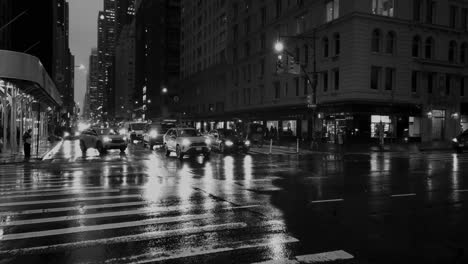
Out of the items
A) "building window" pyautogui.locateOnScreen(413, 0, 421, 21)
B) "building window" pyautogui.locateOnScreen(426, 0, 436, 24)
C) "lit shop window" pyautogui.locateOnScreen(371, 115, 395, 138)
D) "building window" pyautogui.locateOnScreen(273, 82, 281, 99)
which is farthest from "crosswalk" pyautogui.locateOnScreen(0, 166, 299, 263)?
"building window" pyautogui.locateOnScreen(273, 82, 281, 99)

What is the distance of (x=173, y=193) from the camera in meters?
11.3

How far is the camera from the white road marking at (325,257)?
5.68m

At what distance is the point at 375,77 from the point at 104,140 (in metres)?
25.7

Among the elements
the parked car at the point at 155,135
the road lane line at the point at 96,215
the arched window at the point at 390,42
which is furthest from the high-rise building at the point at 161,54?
the road lane line at the point at 96,215

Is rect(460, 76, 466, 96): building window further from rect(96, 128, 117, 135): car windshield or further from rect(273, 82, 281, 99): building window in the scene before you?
rect(96, 128, 117, 135): car windshield

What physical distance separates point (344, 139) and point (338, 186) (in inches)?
1028

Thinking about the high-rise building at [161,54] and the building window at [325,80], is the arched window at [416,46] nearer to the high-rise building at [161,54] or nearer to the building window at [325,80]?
the building window at [325,80]

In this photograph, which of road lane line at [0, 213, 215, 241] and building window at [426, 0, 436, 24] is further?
building window at [426, 0, 436, 24]

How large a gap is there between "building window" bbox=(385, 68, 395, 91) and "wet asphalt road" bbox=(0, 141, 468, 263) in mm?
26260

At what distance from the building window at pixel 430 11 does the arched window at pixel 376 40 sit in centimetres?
676

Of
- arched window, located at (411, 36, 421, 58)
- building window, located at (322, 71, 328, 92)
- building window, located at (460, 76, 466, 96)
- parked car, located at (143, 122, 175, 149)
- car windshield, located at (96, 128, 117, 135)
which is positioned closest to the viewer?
car windshield, located at (96, 128, 117, 135)

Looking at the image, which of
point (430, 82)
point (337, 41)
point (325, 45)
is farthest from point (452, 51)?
point (325, 45)

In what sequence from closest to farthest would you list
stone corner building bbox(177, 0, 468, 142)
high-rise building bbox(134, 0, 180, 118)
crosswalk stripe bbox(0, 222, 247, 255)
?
crosswalk stripe bbox(0, 222, 247, 255) → stone corner building bbox(177, 0, 468, 142) → high-rise building bbox(134, 0, 180, 118)

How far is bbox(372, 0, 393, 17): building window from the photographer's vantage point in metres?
38.6
